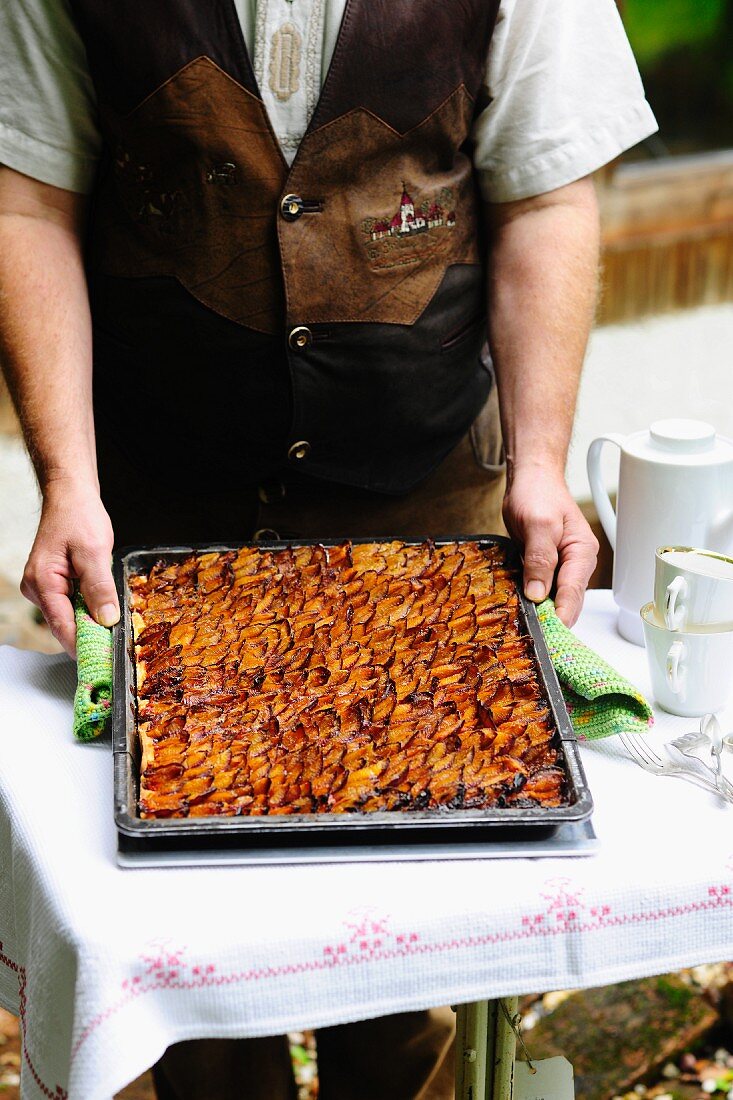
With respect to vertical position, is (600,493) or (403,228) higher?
(403,228)

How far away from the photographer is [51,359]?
1.61 m

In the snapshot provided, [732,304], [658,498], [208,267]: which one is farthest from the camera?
[732,304]

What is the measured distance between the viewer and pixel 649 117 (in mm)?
1741

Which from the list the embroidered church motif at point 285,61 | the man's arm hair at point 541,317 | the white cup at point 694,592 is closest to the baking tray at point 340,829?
the white cup at point 694,592

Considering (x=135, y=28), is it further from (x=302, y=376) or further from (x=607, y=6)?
(x=607, y=6)

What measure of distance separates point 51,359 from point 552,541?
0.73 meters

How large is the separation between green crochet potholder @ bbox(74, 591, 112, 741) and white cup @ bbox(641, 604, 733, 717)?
23.7 inches

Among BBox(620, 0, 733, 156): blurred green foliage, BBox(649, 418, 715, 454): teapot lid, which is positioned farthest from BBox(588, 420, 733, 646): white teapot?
BBox(620, 0, 733, 156): blurred green foliage

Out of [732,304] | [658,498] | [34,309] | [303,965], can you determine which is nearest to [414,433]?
[658,498]

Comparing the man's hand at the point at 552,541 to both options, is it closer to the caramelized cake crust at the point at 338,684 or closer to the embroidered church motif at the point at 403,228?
the caramelized cake crust at the point at 338,684

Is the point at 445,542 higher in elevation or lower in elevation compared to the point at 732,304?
higher

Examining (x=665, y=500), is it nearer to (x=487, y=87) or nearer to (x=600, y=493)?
(x=600, y=493)

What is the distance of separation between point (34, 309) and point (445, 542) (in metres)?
0.66

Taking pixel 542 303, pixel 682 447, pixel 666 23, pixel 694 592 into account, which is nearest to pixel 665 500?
pixel 682 447
